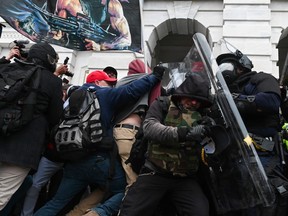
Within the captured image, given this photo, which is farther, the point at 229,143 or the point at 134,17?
the point at 134,17

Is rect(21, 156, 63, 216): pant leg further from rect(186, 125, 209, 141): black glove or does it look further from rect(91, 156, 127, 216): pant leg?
rect(186, 125, 209, 141): black glove

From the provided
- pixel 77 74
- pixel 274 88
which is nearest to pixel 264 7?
pixel 77 74

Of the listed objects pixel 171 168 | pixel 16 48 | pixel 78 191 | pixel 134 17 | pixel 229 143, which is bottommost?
pixel 78 191

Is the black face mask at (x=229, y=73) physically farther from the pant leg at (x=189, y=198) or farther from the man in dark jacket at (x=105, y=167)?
the pant leg at (x=189, y=198)

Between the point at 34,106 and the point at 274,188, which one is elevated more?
the point at 34,106

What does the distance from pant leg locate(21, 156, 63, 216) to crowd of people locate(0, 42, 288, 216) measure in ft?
0.45

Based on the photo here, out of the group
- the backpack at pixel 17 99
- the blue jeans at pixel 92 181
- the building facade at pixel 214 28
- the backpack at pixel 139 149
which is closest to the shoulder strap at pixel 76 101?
the backpack at pixel 17 99

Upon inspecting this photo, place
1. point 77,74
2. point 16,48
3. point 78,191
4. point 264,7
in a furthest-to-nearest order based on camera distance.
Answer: point 77,74, point 264,7, point 16,48, point 78,191

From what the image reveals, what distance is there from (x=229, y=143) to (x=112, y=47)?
2.49 metres

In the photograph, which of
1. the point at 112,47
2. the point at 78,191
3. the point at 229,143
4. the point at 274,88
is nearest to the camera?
the point at 229,143

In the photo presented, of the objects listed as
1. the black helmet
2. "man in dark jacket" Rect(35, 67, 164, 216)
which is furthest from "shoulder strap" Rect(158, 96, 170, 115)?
the black helmet

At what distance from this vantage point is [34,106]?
3291mm

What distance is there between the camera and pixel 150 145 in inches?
120

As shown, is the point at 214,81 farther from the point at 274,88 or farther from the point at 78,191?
the point at 78,191
